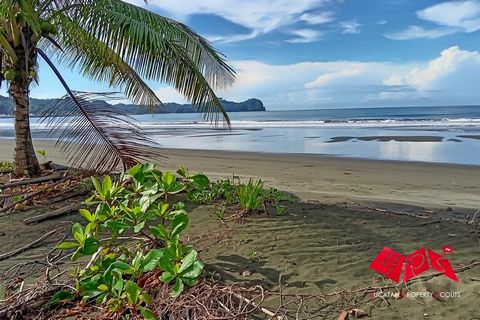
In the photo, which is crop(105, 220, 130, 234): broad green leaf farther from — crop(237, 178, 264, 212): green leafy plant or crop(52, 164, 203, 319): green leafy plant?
crop(237, 178, 264, 212): green leafy plant

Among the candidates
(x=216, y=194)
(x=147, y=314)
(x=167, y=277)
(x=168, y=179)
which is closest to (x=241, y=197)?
(x=216, y=194)

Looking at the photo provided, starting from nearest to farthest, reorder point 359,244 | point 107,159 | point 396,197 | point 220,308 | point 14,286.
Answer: point 220,308, point 14,286, point 359,244, point 107,159, point 396,197

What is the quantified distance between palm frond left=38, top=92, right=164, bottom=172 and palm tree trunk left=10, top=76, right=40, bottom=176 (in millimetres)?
Result: 816

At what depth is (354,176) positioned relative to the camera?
8688 mm

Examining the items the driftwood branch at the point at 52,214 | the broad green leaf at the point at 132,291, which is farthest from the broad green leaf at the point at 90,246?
the driftwood branch at the point at 52,214

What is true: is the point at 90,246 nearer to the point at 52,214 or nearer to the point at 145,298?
the point at 145,298

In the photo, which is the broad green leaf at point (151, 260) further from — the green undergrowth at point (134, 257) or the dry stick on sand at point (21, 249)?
the dry stick on sand at point (21, 249)

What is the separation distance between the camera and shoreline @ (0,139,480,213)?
6293 mm

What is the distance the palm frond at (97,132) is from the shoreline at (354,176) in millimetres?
2745

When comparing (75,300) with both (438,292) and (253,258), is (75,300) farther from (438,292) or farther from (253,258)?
(438,292)

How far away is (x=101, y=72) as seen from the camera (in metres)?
7.34

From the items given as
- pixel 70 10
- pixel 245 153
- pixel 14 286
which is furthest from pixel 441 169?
pixel 14 286

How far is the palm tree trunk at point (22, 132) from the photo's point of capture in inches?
233

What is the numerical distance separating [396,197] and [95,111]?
490 centimetres
